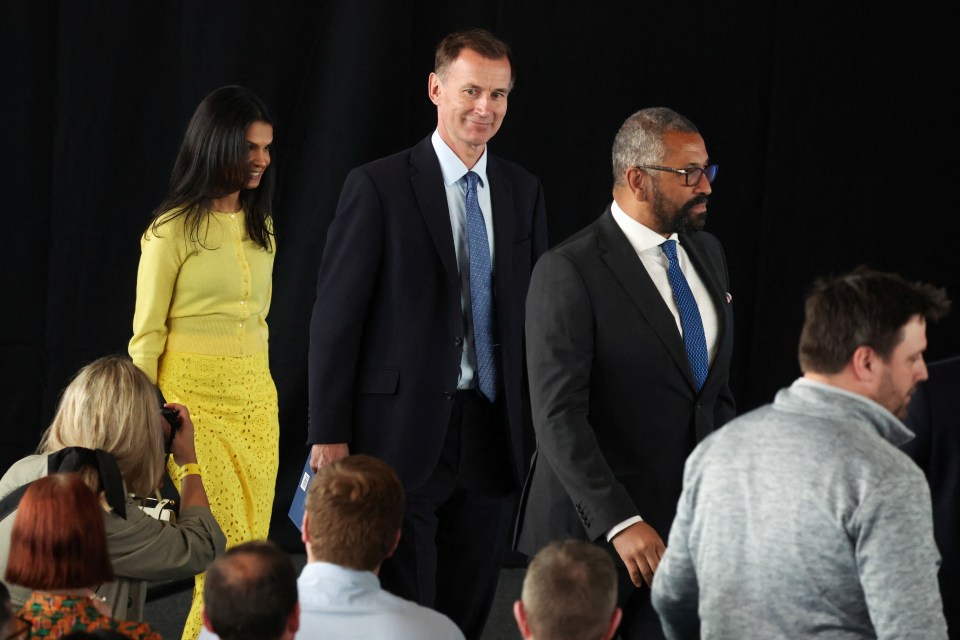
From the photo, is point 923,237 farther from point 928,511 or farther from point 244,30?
point 928,511

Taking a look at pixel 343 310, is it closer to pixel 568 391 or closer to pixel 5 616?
pixel 568 391

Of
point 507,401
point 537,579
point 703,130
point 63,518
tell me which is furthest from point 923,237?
point 63,518

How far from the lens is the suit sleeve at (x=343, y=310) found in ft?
10.4

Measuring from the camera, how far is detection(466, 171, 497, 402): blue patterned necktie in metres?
3.22

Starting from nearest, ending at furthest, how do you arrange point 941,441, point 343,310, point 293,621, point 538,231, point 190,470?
point 293,621, point 941,441, point 190,470, point 343,310, point 538,231

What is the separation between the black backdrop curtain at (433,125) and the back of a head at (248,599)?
2816mm

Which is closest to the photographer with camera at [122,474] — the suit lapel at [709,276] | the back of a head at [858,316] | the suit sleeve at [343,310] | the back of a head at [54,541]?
the back of a head at [54,541]

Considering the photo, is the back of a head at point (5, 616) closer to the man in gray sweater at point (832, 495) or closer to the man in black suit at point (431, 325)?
the man in gray sweater at point (832, 495)

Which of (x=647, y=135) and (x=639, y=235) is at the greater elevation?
(x=647, y=135)

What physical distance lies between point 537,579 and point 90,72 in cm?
312

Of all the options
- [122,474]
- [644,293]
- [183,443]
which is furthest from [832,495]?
[183,443]

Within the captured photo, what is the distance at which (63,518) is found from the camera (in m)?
2.11

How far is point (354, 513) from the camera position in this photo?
2178 millimetres

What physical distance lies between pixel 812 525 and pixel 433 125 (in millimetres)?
3022
